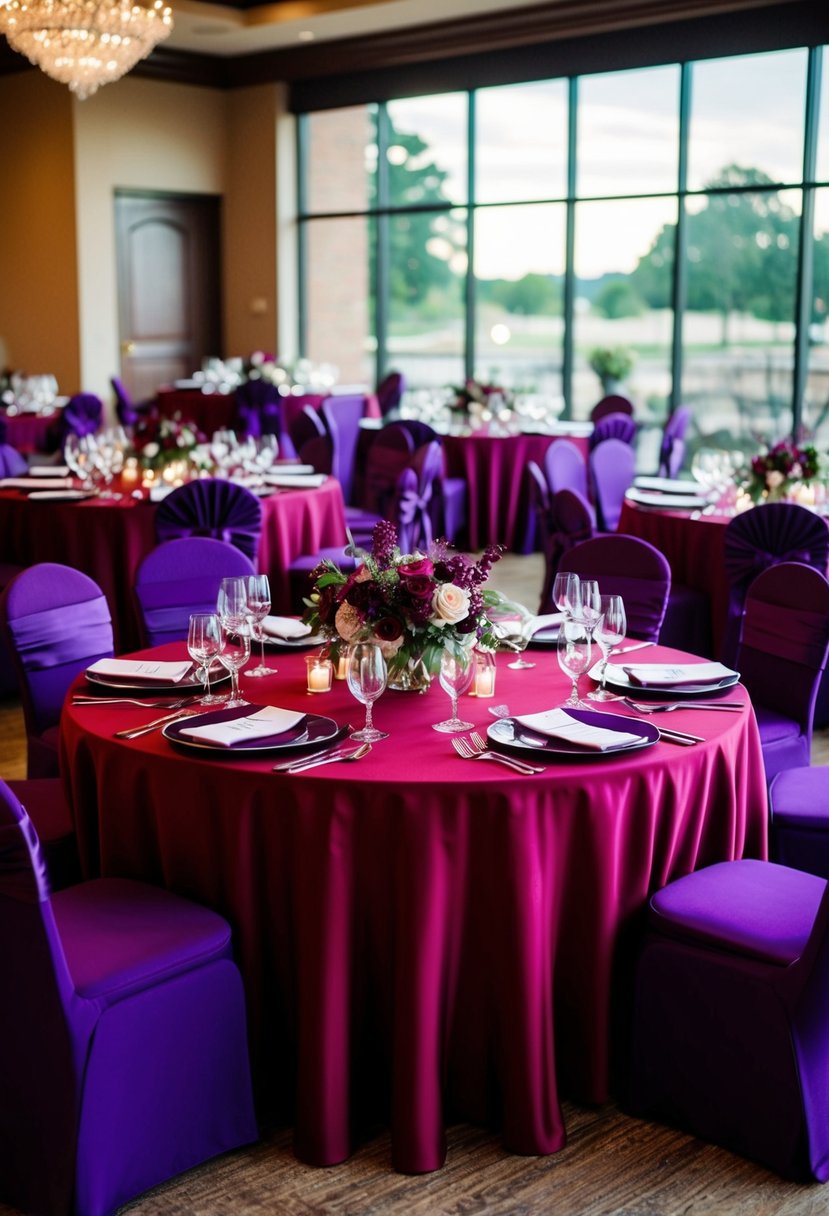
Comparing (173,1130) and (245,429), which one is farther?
(245,429)

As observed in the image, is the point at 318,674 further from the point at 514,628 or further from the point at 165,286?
the point at 165,286

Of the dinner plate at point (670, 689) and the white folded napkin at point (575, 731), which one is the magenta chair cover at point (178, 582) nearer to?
the dinner plate at point (670, 689)

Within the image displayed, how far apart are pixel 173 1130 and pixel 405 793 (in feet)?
2.66

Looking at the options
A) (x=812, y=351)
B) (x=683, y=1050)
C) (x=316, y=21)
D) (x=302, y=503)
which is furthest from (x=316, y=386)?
(x=683, y=1050)

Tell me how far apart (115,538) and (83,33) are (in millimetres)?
3436

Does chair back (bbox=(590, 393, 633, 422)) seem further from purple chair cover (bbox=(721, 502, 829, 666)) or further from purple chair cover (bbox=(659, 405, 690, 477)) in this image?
purple chair cover (bbox=(721, 502, 829, 666))

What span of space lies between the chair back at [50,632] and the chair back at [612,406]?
6.81m

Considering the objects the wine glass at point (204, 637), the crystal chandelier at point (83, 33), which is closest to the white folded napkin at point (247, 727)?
the wine glass at point (204, 637)

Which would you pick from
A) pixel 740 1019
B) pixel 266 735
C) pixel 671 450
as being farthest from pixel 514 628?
pixel 671 450

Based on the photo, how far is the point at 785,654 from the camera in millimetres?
4086

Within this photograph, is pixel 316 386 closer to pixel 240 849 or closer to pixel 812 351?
pixel 812 351

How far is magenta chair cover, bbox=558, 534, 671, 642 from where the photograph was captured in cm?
438

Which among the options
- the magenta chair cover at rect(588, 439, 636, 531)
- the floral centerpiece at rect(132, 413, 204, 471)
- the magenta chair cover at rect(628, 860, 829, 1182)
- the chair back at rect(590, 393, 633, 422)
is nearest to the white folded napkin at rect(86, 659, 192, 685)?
the magenta chair cover at rect(628, 860, 829, 1182)

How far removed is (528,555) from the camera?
1020 cm
